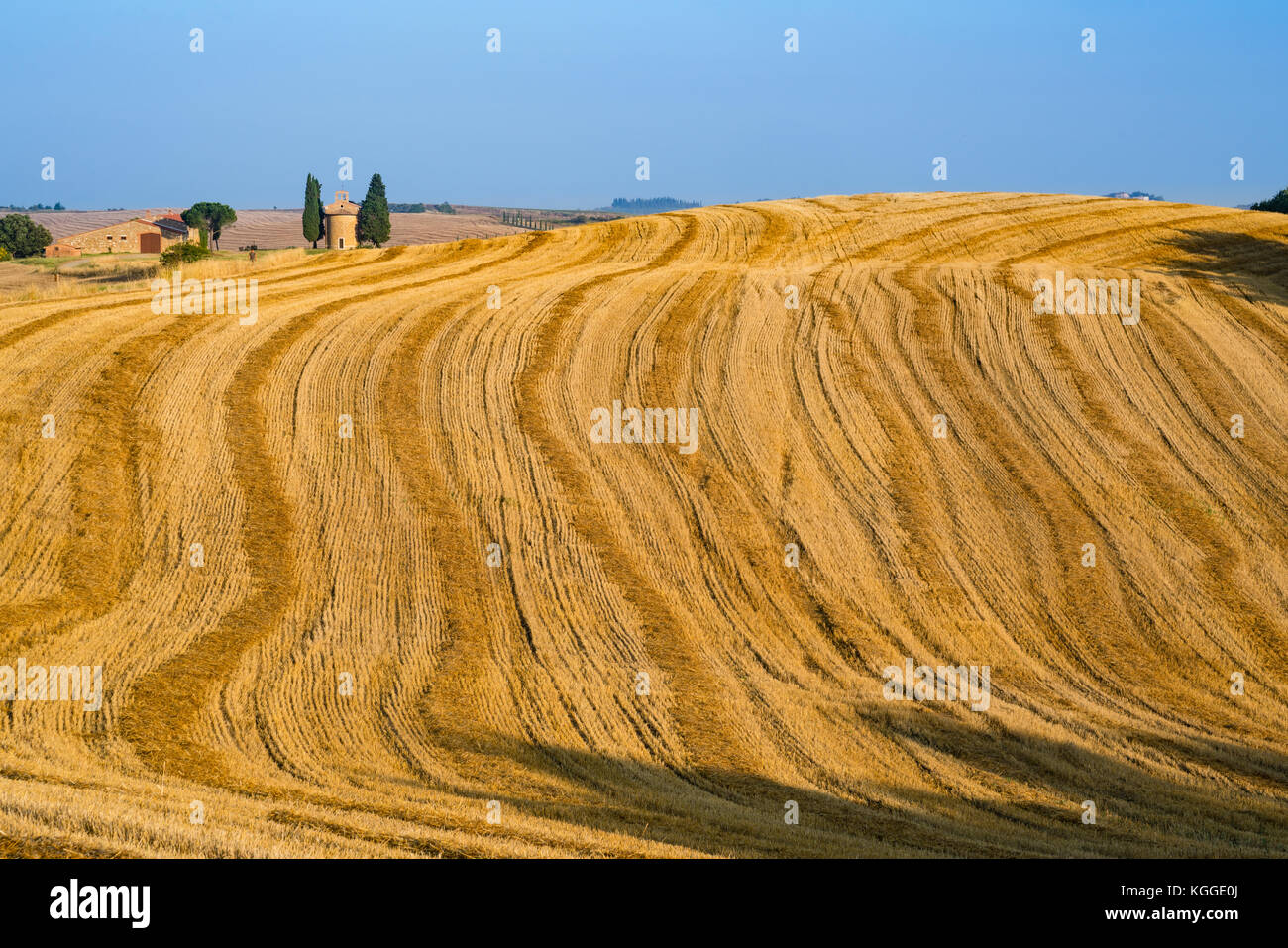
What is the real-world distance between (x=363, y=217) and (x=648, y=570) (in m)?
129

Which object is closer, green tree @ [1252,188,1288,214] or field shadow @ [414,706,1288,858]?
field shadow @ [414,706,1288,858]

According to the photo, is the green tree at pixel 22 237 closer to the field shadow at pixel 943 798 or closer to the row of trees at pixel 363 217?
the row of trees at pixel 363 217

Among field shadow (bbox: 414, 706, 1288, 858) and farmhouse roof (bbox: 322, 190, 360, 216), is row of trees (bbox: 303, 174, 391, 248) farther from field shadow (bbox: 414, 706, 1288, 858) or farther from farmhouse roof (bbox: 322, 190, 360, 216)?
field shadow (bbox: 414, 706, 1288, 858)

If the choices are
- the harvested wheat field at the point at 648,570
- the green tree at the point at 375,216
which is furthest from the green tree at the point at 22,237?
the harvested wheat field at the point at 648,570

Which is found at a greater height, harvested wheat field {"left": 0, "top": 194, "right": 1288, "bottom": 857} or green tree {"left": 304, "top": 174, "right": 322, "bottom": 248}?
green tree {"left": 304, "top": 174, "right": 322, "bottom": 248}

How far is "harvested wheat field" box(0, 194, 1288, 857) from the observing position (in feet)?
41.7

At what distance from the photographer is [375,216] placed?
447 ft

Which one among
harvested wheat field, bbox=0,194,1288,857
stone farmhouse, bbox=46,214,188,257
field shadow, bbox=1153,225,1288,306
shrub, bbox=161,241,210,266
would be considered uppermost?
stone farmhouse, bbox=46,214,188,257

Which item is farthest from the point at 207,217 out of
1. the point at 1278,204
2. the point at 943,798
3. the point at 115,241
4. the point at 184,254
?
the point at 943,798

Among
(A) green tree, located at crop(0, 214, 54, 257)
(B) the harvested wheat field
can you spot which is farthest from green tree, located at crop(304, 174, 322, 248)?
(B) the harvested wheat field

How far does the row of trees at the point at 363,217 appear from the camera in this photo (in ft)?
433

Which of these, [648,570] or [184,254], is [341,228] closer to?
[184,254]

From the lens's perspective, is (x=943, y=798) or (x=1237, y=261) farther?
(x=1237, y=261)

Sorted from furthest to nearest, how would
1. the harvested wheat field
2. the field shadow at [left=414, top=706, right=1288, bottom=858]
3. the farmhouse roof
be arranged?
the farmhouse roof < the harvested wheat field < the field shadow at [left=414, top=706, right=1288, bottom=858]
